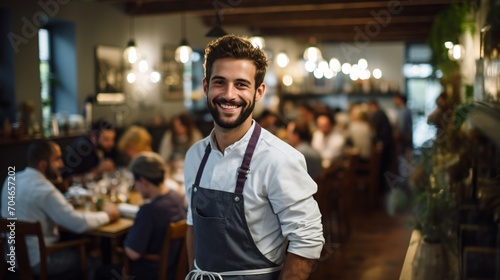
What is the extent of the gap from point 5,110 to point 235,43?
4208 millimetres

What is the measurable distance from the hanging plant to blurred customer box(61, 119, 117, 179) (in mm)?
3432

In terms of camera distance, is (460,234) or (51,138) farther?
(51,138)

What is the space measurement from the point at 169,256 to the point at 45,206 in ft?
3.03

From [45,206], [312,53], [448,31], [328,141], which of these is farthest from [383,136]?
[45,206]

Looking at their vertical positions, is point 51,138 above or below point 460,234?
above

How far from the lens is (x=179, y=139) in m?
7.02

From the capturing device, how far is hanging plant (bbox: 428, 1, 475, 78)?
4.13 m

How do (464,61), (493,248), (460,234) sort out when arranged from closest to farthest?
1. (493,248)
2. (460,234)
3. (464,61)

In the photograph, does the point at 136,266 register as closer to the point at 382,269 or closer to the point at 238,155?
the point at 238,155

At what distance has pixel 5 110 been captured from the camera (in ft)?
18.0

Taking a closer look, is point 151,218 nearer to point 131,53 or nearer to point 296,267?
point 296,267

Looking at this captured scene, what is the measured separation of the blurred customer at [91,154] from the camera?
577cm

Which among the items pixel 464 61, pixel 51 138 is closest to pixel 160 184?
pixel 51 138

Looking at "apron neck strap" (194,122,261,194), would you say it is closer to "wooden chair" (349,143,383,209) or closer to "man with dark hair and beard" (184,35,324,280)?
"man with dark hair and beard" (184,35,324,280)
